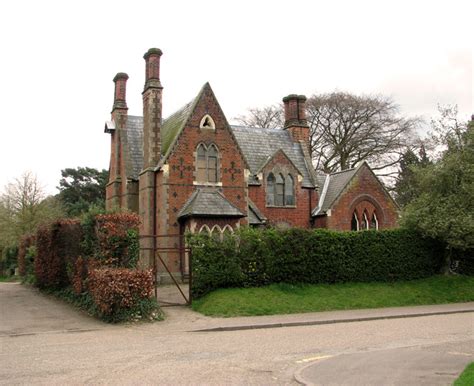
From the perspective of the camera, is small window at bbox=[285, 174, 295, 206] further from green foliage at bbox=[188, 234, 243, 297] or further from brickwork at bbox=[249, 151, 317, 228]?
green foliage at bbox=[188, 234, 243, 297]

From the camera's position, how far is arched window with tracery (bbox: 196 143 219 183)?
95.8 feet

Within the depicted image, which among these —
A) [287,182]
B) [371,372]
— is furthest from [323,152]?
[371,372]

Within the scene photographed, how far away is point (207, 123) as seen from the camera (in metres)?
29.7

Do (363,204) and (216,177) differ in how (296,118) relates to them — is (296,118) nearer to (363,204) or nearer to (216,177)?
(363,204)

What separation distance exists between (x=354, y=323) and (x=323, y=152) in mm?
37310

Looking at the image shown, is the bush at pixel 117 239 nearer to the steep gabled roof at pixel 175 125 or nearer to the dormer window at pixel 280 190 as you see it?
the steep gabled roof at pixel 175 125

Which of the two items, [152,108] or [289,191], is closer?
[152,108]

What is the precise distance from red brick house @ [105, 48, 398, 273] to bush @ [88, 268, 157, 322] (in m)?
9.27

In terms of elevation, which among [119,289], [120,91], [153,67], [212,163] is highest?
[120,91]

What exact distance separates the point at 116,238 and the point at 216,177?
11.8 m

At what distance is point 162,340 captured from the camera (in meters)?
13.5

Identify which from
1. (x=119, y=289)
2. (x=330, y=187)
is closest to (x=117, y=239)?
(x=119, y=289)

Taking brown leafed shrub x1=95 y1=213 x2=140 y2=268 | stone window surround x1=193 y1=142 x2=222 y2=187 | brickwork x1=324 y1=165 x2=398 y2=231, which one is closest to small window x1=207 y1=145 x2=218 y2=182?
stone window surround x1=193 y1=142 x2=222 y2=187

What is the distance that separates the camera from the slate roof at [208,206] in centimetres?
2687
